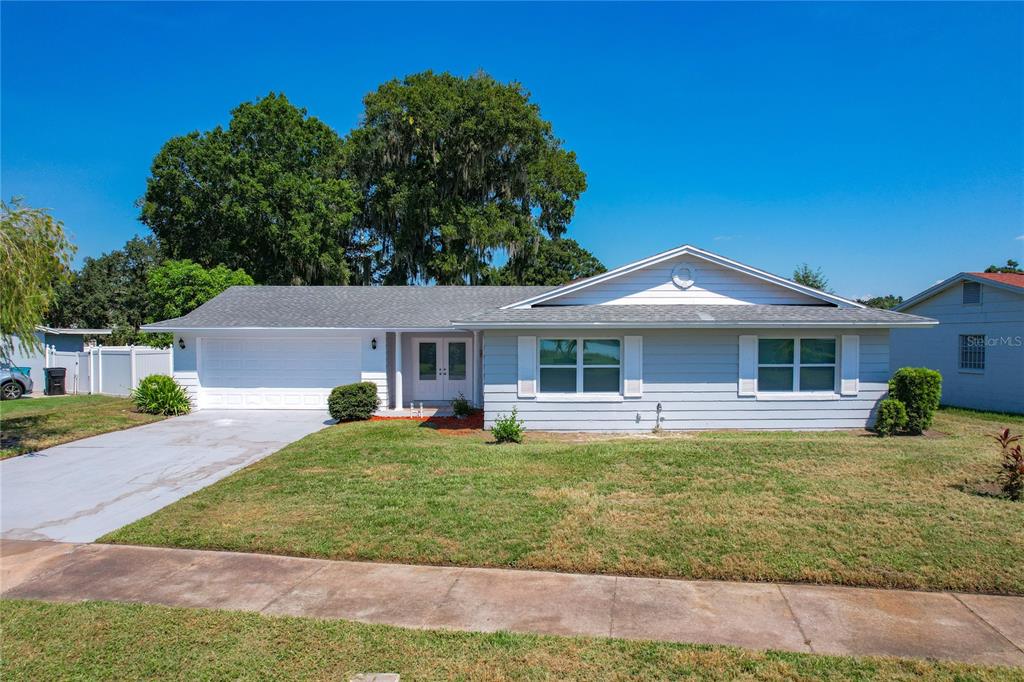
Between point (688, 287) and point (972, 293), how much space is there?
423 inches

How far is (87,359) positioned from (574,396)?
20.9 meters

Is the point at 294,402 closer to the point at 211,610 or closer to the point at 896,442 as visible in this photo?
the point at 211,610

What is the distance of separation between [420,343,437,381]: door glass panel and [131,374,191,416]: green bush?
687 cm

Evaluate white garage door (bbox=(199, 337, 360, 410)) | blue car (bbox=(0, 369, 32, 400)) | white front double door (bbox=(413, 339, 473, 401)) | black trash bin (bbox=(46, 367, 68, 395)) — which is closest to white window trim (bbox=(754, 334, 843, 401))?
white front double door (bbox=(413, 339, 473, 401))

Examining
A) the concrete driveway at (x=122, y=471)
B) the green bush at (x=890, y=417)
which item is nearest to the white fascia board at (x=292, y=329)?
the concrete driveway at (x=122, y=471)

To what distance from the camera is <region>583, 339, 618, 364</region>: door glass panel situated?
13.2 metres

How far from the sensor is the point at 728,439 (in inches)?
Result: 453

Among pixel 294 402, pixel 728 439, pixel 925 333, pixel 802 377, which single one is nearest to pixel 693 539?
pixel 728 439

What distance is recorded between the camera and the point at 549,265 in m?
39.4

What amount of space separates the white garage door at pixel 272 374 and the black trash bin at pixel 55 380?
9844 millimetres

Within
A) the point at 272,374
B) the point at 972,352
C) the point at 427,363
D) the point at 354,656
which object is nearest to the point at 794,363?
the point at 972,352

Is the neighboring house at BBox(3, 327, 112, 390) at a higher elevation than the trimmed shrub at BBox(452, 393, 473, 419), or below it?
higher

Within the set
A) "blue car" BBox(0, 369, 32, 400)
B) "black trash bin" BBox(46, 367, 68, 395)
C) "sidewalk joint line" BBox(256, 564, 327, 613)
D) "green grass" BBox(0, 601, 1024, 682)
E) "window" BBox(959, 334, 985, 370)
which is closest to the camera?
"green grass" BBox(0, 601, 1024, 682)

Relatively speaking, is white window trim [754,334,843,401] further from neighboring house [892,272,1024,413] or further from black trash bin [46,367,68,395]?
black trash bin [46,367,68,395]
